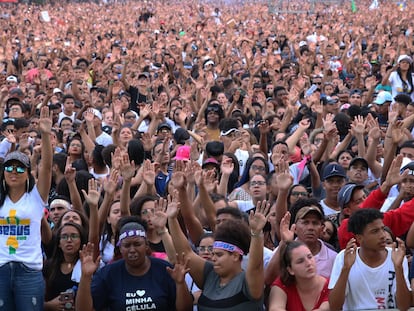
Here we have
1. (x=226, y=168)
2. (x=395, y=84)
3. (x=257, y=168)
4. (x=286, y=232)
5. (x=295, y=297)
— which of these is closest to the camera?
(x=295, y=297)

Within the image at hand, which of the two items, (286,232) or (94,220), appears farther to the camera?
(94,220)

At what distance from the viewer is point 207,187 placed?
6543mm

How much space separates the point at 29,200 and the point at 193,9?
25.0 metres

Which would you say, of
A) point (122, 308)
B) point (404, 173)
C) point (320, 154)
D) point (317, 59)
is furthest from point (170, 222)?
point (317, 59)

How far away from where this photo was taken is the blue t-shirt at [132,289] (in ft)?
16.5

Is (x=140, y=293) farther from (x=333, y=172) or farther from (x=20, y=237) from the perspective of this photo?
(x=333, y=172)

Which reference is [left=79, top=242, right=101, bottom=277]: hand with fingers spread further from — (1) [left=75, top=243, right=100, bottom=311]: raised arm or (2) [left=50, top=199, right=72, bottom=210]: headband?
(2) [left=50, top=199, right=72, bottom=210]: headband

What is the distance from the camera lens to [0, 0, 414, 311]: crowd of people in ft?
16.1

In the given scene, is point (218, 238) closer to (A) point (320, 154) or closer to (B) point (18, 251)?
(B) point (18, 251)

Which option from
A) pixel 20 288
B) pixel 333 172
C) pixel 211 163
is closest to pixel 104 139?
pixel 211 163

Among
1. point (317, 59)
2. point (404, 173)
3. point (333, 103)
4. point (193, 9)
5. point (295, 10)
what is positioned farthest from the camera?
point (193, 9)

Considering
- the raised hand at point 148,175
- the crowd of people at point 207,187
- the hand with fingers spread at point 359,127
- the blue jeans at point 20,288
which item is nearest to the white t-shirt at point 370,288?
the crowd of people at point 207,187

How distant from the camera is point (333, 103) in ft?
36.2

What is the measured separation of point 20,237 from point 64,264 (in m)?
0.38
